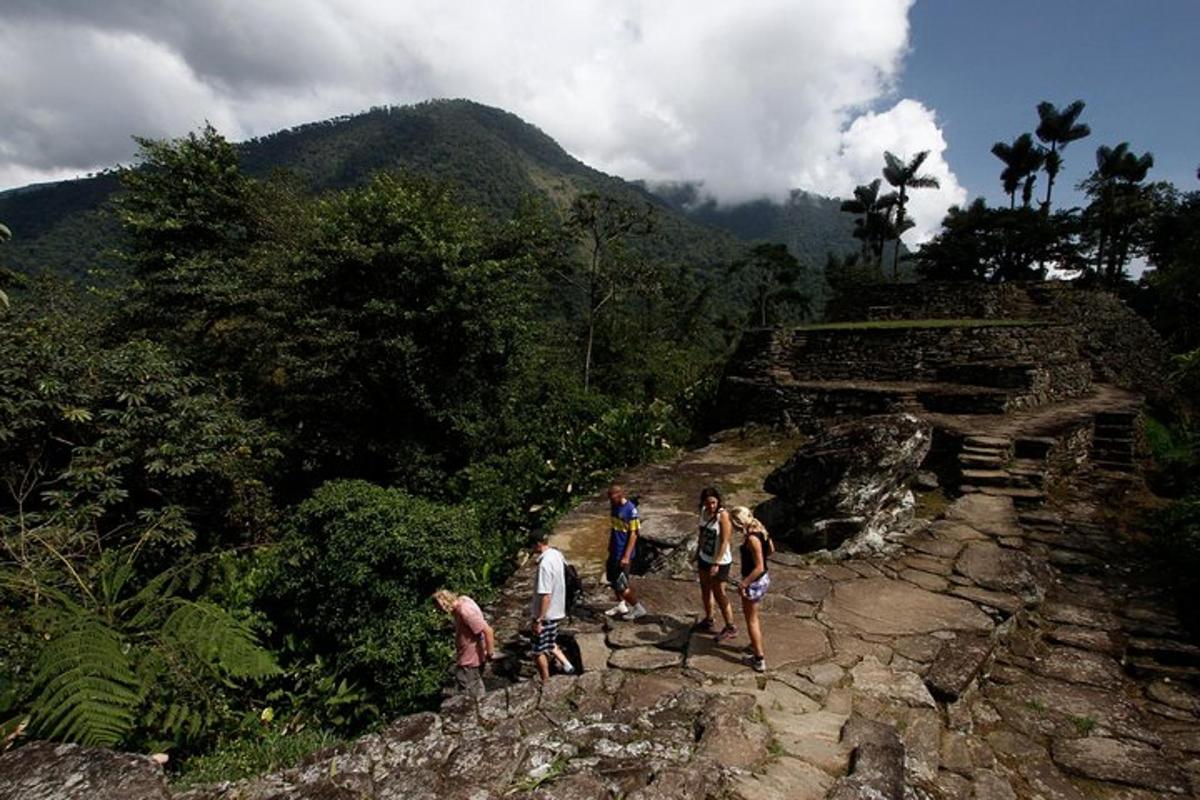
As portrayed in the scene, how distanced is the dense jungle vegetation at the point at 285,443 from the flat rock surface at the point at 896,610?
9.51ft

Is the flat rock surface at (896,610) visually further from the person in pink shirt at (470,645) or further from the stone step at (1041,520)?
the person in pink shirt at (470,645)

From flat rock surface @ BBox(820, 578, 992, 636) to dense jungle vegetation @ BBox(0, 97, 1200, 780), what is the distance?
290cm

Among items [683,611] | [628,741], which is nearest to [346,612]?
[683,611]

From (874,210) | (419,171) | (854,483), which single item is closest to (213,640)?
(854,483)

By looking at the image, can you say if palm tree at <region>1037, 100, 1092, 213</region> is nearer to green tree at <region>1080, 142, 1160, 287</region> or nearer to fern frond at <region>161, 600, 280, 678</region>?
green tree at <region>1080, 142, 1160, 287</region>

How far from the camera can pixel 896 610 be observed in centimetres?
537

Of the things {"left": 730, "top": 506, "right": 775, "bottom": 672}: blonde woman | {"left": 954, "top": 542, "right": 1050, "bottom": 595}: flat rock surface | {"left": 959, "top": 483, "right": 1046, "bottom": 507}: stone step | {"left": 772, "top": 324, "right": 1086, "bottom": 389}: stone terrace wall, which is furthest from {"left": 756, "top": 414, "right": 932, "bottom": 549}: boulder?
{"left": 772, "top": 324, "right": 1086, "bottom": 389}: stone terrace wall

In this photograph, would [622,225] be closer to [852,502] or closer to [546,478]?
[546,478]

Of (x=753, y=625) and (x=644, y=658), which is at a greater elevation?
(x=753, y=625)

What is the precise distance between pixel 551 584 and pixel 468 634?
832 millimetres

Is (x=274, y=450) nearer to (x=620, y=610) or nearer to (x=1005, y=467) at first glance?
(x=620, y=610)

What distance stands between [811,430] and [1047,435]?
413 centimetres

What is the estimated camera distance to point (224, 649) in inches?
174

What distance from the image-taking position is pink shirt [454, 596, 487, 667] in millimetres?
4789
